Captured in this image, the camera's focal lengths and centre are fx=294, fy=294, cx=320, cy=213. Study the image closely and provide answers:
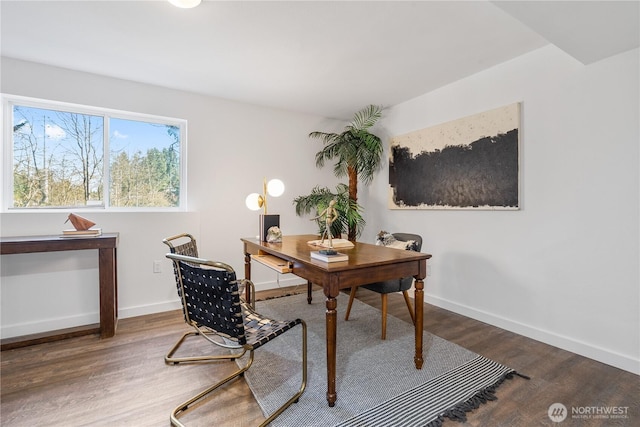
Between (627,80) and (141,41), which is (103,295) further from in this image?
(627,80)

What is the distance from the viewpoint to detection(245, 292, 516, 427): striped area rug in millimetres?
1536

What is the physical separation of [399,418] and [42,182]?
347 centimetres

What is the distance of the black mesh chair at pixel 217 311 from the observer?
4.61 feet

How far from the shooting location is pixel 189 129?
3.26 meters

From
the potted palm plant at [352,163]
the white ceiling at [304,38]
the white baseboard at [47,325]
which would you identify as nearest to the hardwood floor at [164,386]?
the white baseboard at [47,325]

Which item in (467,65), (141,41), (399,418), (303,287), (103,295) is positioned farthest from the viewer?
(303,287)

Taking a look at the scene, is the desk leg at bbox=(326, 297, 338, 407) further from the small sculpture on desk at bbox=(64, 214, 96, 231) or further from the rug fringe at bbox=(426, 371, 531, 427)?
the small sculpture on desk at bbox=(64, 214, 96, 231)

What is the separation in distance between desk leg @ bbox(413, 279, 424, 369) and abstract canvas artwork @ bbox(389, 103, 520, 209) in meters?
1.32

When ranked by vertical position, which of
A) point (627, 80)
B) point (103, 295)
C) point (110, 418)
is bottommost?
point (110, 418)

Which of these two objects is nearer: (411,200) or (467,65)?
(467,65)

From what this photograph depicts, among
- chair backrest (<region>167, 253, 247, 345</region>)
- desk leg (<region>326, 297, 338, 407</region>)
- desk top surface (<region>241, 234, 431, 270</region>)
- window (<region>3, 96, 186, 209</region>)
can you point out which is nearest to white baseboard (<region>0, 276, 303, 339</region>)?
window (<region>3, 96, 186, 209</region>)

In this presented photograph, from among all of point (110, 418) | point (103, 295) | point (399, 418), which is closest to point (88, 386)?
point (110, 418)

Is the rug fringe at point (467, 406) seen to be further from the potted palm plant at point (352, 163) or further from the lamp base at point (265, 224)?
the potted palm plant at point (352, 163)

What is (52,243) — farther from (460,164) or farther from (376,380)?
(460,164)
